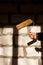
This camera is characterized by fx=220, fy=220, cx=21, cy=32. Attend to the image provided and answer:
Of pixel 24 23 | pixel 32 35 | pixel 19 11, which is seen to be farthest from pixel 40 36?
pixel 19 11

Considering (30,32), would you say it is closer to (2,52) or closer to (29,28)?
(29,28)

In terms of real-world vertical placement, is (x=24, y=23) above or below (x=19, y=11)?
below

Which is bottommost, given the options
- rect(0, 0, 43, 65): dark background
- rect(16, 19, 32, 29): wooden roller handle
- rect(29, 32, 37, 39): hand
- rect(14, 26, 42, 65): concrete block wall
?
rect(14, 26, 42, 65): concrete block wall

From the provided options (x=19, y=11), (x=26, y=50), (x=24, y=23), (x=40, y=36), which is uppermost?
(x=19, y=11)

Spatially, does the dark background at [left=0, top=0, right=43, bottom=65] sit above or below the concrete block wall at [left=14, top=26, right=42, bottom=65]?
above

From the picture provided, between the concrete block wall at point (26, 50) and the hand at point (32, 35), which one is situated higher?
the hand at point (32, 35)

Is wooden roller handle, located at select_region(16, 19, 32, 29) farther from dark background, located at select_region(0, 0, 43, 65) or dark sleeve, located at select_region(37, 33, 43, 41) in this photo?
dark sleeve, located at select_region(37, 33, 43, 41)

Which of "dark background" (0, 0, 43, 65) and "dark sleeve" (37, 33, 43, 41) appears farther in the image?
"dark background" (0, 0, 43, 65)

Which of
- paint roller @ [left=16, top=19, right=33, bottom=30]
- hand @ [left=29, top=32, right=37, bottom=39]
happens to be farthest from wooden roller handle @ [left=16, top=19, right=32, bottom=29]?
hand @ [left=29, top=32, right=37, bottom=39]

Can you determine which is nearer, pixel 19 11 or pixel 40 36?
pixel 40 36

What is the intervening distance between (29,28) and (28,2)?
0.26 metres

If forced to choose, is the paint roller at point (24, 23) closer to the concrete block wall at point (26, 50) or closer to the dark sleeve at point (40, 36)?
the concrete block wall at point (26, 50)

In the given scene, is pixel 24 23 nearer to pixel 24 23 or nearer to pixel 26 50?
pixel 24 23

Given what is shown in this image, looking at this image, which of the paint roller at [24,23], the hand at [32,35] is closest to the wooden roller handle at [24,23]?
the paint roller at [24,23]
